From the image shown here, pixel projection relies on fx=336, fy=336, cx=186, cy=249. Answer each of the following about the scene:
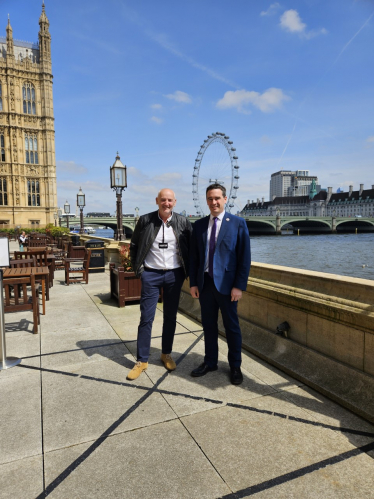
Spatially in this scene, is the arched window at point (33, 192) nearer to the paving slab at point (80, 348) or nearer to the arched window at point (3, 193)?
the arched window at point (3, 193)

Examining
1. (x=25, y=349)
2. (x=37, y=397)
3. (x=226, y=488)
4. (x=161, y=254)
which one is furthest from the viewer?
(x=25, y=349)

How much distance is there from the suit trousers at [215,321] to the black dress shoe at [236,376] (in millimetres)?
50

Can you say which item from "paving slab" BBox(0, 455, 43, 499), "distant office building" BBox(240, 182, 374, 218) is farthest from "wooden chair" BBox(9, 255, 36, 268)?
"distant office building" BBox(240, 182, 374, 218)

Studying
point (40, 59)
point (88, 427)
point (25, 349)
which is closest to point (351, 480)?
point (88, 427)

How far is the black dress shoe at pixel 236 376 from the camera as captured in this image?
138 inches

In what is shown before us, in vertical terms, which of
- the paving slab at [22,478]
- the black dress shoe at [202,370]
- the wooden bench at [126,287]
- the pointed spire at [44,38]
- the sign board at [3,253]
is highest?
the pointed spire at [44,38]

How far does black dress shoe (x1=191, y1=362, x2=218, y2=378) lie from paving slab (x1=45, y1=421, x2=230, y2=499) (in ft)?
3.20

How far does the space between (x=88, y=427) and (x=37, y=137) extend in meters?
63.2

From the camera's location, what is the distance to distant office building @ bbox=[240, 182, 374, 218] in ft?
496

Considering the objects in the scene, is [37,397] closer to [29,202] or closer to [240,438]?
[240,438]

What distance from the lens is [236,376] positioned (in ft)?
11.6

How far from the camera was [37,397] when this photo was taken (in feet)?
10.7

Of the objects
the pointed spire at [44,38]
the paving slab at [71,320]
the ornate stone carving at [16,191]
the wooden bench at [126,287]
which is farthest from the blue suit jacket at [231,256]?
the pointed spire at [44,38]

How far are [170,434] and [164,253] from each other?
1.85 metres
